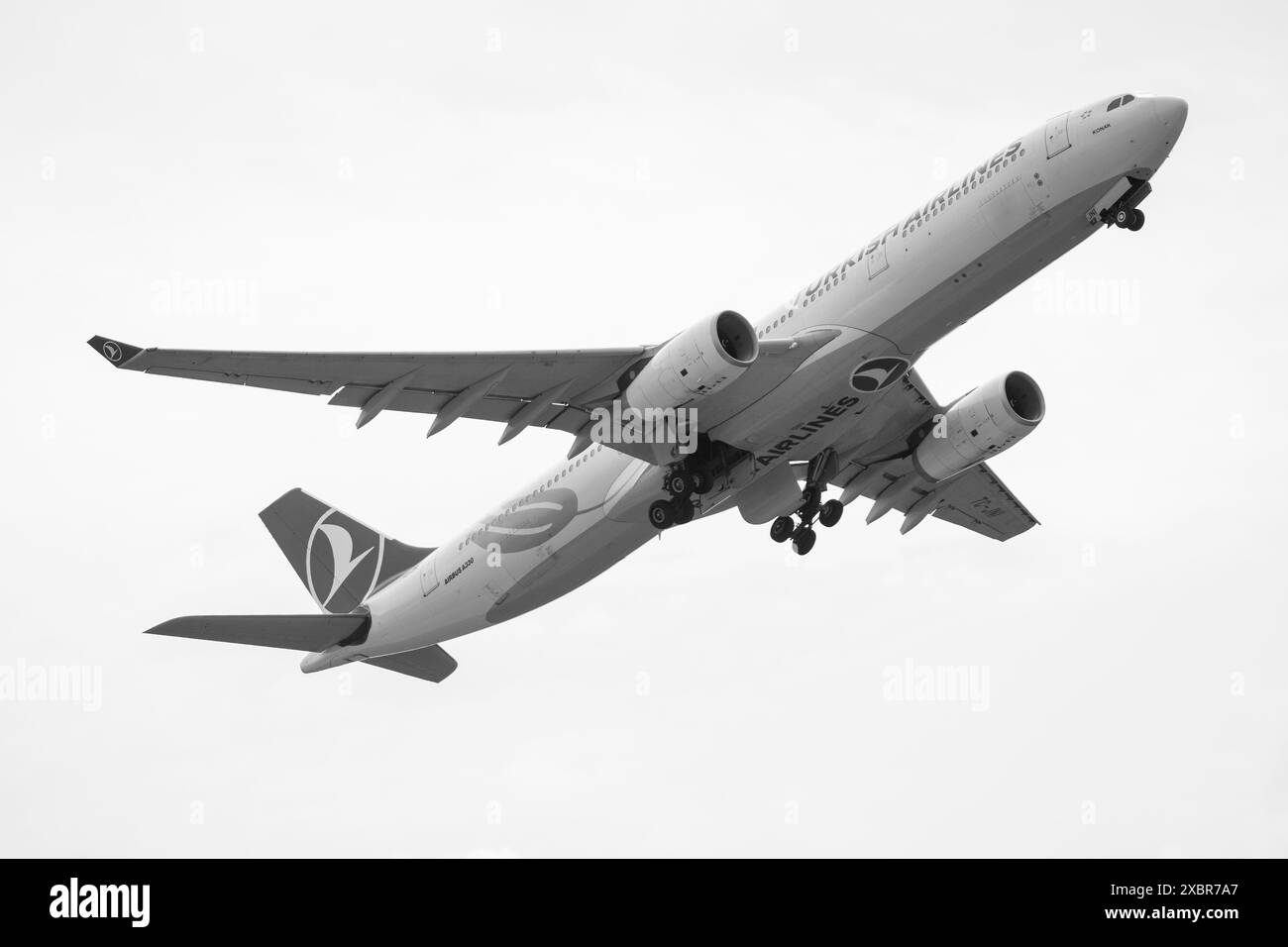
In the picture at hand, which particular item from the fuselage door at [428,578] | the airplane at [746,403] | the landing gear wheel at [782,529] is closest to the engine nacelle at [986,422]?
the airplane at [746,403]

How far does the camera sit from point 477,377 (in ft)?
87.0

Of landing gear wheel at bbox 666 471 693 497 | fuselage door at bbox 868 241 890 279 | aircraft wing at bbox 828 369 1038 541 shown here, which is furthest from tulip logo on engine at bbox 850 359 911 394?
landing gear wheel at bbox 666 471 693 497

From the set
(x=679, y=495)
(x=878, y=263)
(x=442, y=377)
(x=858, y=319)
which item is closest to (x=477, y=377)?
(x=442, y=377)

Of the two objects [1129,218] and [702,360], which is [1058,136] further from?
[702,360]

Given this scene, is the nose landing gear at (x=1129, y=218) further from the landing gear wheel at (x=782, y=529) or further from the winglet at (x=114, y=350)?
the winglet at (x=114, y=350)

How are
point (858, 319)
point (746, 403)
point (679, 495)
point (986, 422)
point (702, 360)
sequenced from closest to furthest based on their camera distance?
1. point (702, 360)
2. point (858, 319)
3. point (746, 403)
4. point (679, 495)
5. point (986, 422)

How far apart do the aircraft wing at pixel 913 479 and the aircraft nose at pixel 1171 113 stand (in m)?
7.77

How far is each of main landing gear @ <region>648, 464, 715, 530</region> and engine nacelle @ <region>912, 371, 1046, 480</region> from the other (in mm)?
5371

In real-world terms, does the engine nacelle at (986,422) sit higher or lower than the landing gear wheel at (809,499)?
higher

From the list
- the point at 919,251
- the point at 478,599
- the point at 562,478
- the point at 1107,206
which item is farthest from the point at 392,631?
the point at 1107,206

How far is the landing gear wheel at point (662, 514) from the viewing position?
1138 inches

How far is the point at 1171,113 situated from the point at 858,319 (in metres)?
5.97

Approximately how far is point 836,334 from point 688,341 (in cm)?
269

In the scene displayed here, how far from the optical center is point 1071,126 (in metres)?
24.2
